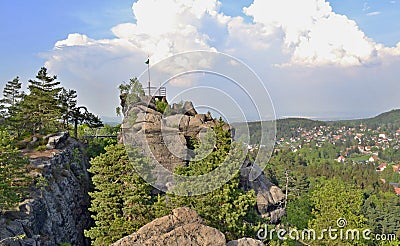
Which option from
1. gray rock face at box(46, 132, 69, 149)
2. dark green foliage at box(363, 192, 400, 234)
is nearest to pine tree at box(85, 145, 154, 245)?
gray rock face at box(46, 132, 69, 149)

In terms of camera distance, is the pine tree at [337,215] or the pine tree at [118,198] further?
the pine tree at [337,215]

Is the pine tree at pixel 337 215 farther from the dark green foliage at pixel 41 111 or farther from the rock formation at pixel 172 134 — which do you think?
the dark green foliage at pixel 41 111

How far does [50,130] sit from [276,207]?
67.4 ft

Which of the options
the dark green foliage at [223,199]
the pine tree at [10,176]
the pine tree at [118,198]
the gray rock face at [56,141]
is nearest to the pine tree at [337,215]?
the dark green foliage at [223,199]

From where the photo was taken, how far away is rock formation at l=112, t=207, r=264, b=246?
42.2 feet

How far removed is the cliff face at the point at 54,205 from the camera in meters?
16.1

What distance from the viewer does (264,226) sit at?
69.3 feet

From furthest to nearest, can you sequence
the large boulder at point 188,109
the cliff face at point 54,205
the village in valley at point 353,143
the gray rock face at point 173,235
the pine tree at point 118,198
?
1. the village in valley at point 353,143
2. the large boulder at point 188,109
3. the pine tree at point 118,198
4. the cliff face at point 54,205
5. the gray rock face at point 173,235

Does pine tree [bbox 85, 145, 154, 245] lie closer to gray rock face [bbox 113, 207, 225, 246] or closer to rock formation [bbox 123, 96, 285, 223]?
gray rock face [bbox 113, 207, 225, 246]

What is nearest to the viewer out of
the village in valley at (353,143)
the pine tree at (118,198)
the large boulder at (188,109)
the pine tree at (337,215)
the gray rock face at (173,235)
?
the gray rock face at (173,235)

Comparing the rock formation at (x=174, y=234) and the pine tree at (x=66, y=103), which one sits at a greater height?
the pine tree at (x=66, y=103)

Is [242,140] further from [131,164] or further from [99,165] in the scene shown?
[99,165]

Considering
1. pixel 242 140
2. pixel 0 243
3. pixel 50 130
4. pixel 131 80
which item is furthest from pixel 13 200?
pixel 131 80

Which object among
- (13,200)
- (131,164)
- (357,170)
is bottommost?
(357,170)
